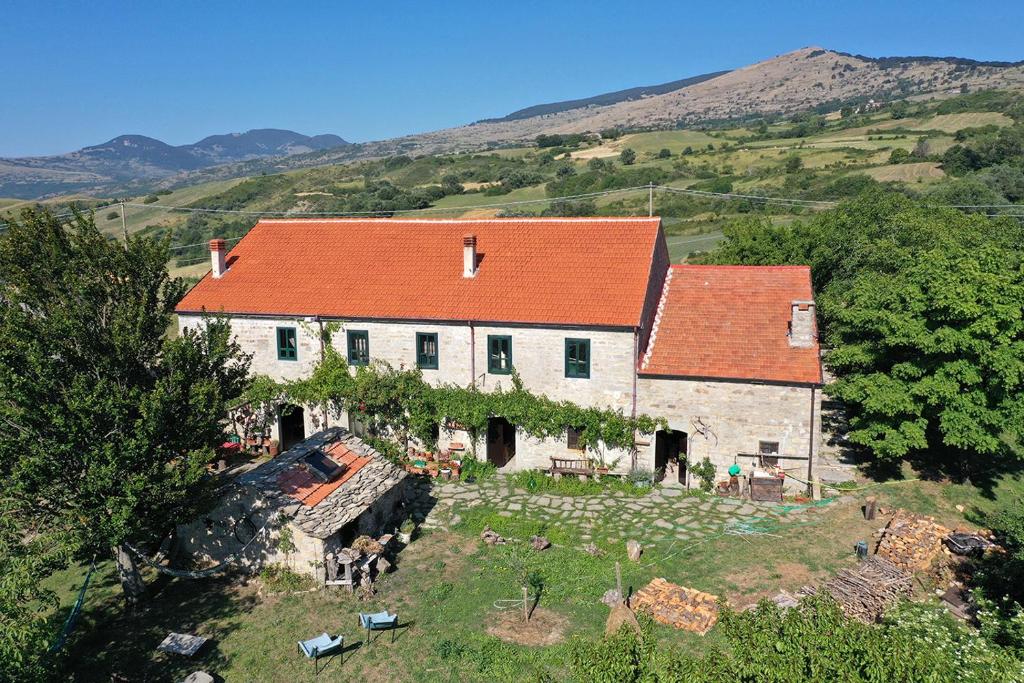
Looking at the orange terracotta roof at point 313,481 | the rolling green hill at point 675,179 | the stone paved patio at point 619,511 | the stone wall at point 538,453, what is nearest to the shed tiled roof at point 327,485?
the orange terracotta roof at point 313,481

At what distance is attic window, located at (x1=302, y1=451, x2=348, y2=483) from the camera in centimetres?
2064

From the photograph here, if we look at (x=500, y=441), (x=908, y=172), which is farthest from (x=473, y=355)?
(x=908, y=172)

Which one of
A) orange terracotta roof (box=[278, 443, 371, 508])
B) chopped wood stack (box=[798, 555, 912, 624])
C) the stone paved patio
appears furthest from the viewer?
the stone paved patio

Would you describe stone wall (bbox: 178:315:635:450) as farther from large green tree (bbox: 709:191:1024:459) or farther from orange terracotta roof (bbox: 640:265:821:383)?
large green tree (bbox: 709:191:1024:459)

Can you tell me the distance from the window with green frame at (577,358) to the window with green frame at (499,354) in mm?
2253

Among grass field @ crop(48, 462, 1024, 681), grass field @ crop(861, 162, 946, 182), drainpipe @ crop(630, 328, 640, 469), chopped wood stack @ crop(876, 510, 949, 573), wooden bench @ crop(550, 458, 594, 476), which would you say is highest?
grass field @ crop(861, 162, 946, 182)

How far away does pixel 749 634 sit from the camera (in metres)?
9.73

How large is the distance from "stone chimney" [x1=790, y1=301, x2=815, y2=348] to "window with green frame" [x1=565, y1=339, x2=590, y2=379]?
7.40 m

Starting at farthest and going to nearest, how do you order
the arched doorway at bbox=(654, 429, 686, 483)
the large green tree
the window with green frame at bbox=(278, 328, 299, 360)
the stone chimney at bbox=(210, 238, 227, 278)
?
1. the stone chimney at bbox=(210, 238, 227, 278)
2. the window with green frame at bbox=(278, 328, 299, 360)
3. the arched doorway at bbox=(654, 429, 686, 483)
4. the large green tree

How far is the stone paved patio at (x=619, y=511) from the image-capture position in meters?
21.5

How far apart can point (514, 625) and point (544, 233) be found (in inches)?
676

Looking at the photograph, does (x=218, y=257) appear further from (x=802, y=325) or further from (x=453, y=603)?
(x=802, y=325)

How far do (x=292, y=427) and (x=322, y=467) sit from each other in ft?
31.0

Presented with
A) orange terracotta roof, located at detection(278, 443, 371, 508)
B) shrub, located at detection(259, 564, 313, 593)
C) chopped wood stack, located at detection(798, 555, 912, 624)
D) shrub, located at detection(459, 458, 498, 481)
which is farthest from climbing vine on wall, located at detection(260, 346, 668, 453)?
shrub, located at detection(259, 564, 313, 593)
